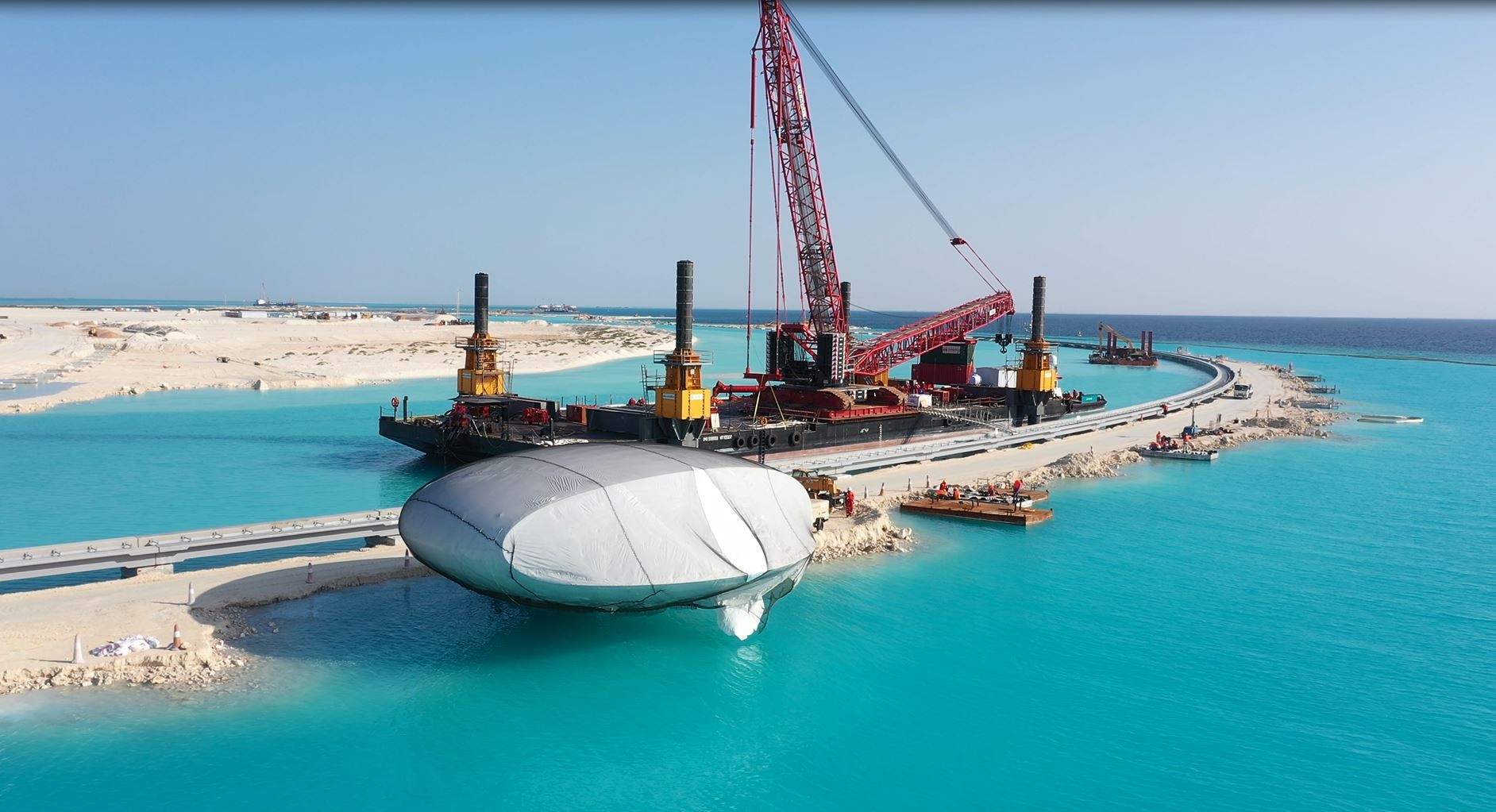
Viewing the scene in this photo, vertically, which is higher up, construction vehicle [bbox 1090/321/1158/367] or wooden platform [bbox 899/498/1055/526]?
construction vehicle [bbox 1090/321/1158/367]

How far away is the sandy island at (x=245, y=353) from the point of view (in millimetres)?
89312

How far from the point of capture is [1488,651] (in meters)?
25.6

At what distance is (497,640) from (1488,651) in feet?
86.6

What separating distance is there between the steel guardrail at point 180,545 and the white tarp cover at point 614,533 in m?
8.23

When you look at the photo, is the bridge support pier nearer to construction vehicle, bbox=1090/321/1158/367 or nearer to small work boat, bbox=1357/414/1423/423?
small work boat, bbox=1357/414/1423/423

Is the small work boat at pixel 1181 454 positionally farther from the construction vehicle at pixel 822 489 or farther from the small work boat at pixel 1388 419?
the small work boat at pixel 1388 419

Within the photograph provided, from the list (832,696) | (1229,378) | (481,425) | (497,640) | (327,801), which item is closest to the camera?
(327,801)

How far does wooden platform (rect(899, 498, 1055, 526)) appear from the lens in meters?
38.5

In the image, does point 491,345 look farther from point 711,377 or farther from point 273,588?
point 711,377

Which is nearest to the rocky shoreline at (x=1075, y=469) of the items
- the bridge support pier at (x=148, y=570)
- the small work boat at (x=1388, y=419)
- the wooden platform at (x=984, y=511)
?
the wooden platform at (x=984, y=511)

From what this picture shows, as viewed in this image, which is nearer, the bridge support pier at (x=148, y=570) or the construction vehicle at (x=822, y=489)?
the bridge support pier at (x=148, y=570)

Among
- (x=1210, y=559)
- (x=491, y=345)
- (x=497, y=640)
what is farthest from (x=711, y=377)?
(x=497, y=640)

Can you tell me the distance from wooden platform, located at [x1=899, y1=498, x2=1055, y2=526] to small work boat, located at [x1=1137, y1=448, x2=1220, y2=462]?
67.7 feet

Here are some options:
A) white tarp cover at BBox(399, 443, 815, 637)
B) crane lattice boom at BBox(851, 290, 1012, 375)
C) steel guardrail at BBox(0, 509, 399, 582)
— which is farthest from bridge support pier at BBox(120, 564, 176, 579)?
crane lattice boom at BBox(851, 290, 1012, 375)
